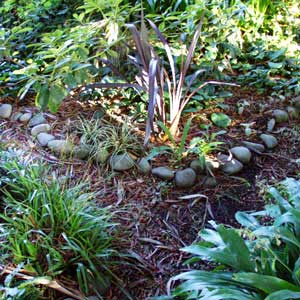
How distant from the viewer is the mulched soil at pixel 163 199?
192cm

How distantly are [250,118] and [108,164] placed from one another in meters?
1.00

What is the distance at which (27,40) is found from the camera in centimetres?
347

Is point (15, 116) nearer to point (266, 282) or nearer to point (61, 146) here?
point (61, 146)

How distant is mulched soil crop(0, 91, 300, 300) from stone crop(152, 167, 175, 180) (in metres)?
0.04

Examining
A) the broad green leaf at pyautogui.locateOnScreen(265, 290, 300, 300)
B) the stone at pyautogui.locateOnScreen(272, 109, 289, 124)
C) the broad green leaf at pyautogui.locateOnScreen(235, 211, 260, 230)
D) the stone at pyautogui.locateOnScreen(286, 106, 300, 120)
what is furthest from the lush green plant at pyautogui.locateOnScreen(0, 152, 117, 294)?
the stone at pyautogui.locateOnScreen(286, 106, 300, 120)

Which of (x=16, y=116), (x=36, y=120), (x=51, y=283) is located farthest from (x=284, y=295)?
(x=16, y=116)

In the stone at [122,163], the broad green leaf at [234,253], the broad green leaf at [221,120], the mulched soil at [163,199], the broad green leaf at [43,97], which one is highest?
the broad green leaf at [43,97]

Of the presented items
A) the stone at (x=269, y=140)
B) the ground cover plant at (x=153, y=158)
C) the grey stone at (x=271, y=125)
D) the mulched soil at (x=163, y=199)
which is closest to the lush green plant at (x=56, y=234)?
the ground cover plant at (x=153, y=158)

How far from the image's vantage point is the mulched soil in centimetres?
192

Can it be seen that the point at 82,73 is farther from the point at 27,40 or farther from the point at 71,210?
the point at 27,40

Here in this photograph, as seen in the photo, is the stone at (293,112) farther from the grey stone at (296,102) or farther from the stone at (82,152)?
the stone at (82,152)

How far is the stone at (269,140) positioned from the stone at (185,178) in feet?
1.84

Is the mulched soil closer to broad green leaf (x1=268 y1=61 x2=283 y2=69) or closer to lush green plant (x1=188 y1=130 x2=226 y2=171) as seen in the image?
lush green plant (x1=188 y1=130 x2=226 y2=171)

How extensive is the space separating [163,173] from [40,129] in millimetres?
871
